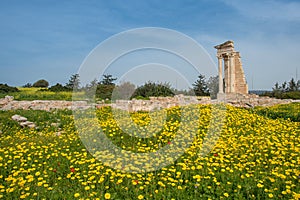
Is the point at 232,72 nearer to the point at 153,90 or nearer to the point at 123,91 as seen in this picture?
the point at 153,90

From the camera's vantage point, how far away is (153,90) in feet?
81.0

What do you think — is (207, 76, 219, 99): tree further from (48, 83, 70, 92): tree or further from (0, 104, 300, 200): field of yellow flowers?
(0, 104, 300, 200): field of yellow flowers

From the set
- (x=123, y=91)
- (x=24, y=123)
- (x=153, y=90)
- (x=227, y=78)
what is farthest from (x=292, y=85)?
(x=24, y=123)

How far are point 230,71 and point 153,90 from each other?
8218 mm

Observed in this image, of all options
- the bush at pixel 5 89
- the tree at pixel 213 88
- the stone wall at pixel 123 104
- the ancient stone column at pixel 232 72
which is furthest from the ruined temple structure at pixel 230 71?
the bush at pixel 5 89

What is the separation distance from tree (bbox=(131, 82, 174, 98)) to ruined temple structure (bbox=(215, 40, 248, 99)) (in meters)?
5.56

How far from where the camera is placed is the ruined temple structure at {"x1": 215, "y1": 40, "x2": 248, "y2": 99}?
26.7 m

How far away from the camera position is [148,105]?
1513cm

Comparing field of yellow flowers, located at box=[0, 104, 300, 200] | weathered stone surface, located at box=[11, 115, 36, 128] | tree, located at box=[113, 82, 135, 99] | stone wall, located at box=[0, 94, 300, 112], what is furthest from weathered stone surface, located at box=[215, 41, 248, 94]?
field of yellow flowers, located at box=[0, 104, 300, 200]

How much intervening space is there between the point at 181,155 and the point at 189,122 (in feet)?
9.66

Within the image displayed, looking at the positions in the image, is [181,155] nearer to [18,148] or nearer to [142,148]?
[142,148]

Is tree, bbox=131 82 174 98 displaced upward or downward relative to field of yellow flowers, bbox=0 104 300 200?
upward

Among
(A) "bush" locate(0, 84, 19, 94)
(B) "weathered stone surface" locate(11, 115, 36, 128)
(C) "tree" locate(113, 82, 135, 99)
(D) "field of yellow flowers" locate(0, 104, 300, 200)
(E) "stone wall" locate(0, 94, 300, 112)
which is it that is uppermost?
(A) "bush" locate(0, 84, 19, 94)

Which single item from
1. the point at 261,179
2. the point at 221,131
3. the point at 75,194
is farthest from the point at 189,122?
the point at 75,194
